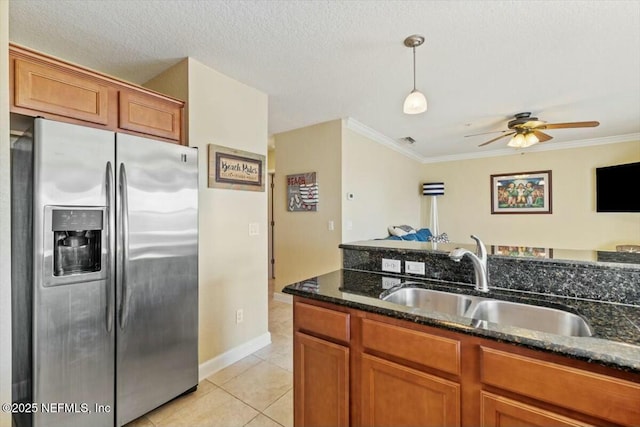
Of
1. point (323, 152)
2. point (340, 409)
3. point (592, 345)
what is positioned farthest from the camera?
point (323, 152)

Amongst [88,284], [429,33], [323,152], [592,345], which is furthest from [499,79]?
[88,284]

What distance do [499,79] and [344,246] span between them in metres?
2.16

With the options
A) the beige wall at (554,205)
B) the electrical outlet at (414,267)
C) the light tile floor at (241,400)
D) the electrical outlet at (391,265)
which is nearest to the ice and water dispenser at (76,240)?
the light tile floor at (241,400)

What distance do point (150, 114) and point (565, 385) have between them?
2560 mm

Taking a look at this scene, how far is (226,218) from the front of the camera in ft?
8.40

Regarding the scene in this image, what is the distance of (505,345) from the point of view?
3.20 feet

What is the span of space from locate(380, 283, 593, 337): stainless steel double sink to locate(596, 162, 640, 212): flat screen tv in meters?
4.63

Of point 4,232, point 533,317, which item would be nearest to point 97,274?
point 4,232

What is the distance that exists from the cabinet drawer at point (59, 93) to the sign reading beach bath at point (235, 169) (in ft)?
2.57

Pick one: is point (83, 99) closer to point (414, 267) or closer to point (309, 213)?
point (414, 267)

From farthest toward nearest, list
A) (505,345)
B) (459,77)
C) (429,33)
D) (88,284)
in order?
(459,77) → (429,33) → (88,284) → (505,345)

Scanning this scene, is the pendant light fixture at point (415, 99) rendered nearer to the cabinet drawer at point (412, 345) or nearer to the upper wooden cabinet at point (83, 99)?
the cabinet drawer at point (412, 345)

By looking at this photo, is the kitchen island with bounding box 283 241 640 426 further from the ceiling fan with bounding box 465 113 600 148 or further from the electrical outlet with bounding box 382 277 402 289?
the ceiling fan with bounding box 465 113 600 148

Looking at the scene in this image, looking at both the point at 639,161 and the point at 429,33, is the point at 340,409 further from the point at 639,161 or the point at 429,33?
the point at 639,161
